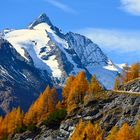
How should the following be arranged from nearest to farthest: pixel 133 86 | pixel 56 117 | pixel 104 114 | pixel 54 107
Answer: pixel 104 114
pixel 133 86
pixel 56 117
pixel 54 107

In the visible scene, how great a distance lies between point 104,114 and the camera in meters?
159

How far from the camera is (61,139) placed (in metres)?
162

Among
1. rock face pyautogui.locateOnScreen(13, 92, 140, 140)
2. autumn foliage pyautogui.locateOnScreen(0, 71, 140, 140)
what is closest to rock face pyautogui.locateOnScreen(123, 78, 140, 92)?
rock face pyautogui.locateOnScreen(13, 92, 140, 140)

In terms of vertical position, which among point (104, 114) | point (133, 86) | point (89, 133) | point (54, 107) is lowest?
point (89, 133)

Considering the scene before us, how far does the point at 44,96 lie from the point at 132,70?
30.1 m

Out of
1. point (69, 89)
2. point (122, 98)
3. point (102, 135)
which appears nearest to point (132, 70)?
point (69, 89)

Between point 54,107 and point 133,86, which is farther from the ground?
point 133,86

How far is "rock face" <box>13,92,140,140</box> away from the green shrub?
2036mm

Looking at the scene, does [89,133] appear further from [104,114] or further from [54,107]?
[54,107]

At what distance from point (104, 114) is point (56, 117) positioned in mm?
17902

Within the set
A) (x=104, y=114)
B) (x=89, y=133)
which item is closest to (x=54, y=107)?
(x=104, y=114)

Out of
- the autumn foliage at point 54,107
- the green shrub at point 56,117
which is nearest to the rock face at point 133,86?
the autumn foliage at point 54,107

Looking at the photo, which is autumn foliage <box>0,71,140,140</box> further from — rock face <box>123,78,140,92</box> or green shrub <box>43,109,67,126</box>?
rock face <box>123,78,140,92</box>

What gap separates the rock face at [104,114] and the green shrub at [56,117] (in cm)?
204
